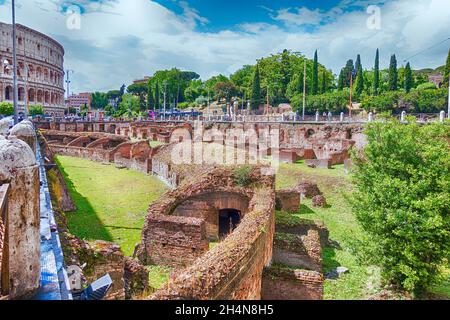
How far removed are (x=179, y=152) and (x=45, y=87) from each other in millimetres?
49423

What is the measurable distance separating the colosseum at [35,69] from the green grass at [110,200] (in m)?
34.8

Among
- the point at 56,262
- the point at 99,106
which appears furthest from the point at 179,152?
the point at 99,106

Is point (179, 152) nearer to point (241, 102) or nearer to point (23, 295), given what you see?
point (23, 295)

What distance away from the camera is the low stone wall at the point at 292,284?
8180mm

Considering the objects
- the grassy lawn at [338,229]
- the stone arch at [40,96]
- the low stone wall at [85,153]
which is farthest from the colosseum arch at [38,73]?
the grassy lawn at [338,229]

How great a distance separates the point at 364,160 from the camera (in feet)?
36.5

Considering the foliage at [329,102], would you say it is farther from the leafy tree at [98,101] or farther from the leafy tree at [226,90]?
the leafy tree at [98,101]

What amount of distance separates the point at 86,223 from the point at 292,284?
8399 mm

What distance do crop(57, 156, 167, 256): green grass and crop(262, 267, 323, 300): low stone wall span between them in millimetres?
4493

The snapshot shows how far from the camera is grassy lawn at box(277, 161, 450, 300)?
957 centimetres

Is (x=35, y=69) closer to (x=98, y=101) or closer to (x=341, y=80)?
(x=98, y=101)

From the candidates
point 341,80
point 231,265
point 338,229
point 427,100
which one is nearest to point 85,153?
point 338,229

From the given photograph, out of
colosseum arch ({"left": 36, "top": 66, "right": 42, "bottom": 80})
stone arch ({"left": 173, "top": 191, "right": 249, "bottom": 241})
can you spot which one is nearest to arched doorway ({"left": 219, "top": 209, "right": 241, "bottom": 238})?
stone arch ({"left": 173, "top": 191, "right": 249, "bottom": 241})
